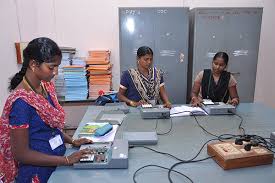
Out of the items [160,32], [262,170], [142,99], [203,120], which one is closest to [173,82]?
[160,32]

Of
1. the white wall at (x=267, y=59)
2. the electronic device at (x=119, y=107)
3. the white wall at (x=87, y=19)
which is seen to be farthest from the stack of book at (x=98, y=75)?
the white wall at (x=267, y=59)

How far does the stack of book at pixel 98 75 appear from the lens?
10.7ft

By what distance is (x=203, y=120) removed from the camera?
1.94m

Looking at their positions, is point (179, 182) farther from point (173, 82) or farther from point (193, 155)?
point (173, 82)

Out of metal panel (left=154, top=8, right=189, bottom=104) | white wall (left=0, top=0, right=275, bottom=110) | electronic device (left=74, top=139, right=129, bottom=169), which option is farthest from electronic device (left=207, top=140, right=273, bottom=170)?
white wall (left=0, top=0, right=275, bottom=110)

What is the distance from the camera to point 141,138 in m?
1.52

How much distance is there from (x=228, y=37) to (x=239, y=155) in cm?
238

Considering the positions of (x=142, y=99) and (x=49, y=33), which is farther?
(x=49, y=33)

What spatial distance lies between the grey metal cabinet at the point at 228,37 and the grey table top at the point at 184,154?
1322 mm

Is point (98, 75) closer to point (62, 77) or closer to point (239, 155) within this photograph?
point (62, 77)

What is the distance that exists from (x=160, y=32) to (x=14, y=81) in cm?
224

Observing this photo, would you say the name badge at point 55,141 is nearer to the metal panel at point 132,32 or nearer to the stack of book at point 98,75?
the stack of book at point 98,75

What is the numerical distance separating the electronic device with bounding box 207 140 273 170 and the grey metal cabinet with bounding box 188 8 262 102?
2.10 metres

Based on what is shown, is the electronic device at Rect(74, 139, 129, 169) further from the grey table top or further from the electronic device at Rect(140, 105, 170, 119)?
the electronic device at Rect(140, 105, 170, 119)
